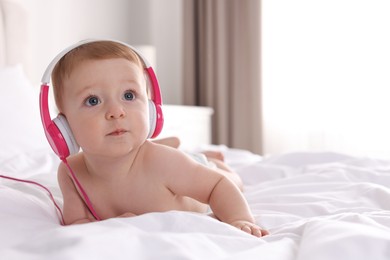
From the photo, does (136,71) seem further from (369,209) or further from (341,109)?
(341,109)

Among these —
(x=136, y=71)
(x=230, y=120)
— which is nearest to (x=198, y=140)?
(x=230, y=120)

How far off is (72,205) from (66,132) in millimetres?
169

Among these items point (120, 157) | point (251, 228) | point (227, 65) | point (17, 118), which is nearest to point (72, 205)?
point (120, 157)

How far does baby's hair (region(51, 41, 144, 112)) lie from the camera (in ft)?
3.49

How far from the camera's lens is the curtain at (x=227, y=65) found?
11.8 ft

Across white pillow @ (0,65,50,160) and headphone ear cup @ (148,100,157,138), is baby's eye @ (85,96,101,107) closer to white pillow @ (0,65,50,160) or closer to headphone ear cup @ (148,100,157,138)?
headphone ear cup @ (148,100,157,138)

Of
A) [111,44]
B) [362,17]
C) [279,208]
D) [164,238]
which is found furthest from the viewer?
[362,17]

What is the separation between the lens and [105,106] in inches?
41.2

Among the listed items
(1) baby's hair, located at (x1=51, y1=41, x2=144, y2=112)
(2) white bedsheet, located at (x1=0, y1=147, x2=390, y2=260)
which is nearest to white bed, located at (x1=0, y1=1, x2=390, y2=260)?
(2) white bedsheet, located at (x1=0, y1=147, x2=390, y2=260)

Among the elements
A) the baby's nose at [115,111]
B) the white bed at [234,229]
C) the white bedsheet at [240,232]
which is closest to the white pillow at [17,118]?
the white bed at [234,229]

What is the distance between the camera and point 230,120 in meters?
3.76

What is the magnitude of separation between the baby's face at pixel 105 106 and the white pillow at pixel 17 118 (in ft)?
2.81

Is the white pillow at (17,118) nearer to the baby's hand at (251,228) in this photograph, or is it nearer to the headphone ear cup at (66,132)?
the headphone ear cup at (66,132)

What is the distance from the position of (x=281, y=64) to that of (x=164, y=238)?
2.93 meters
